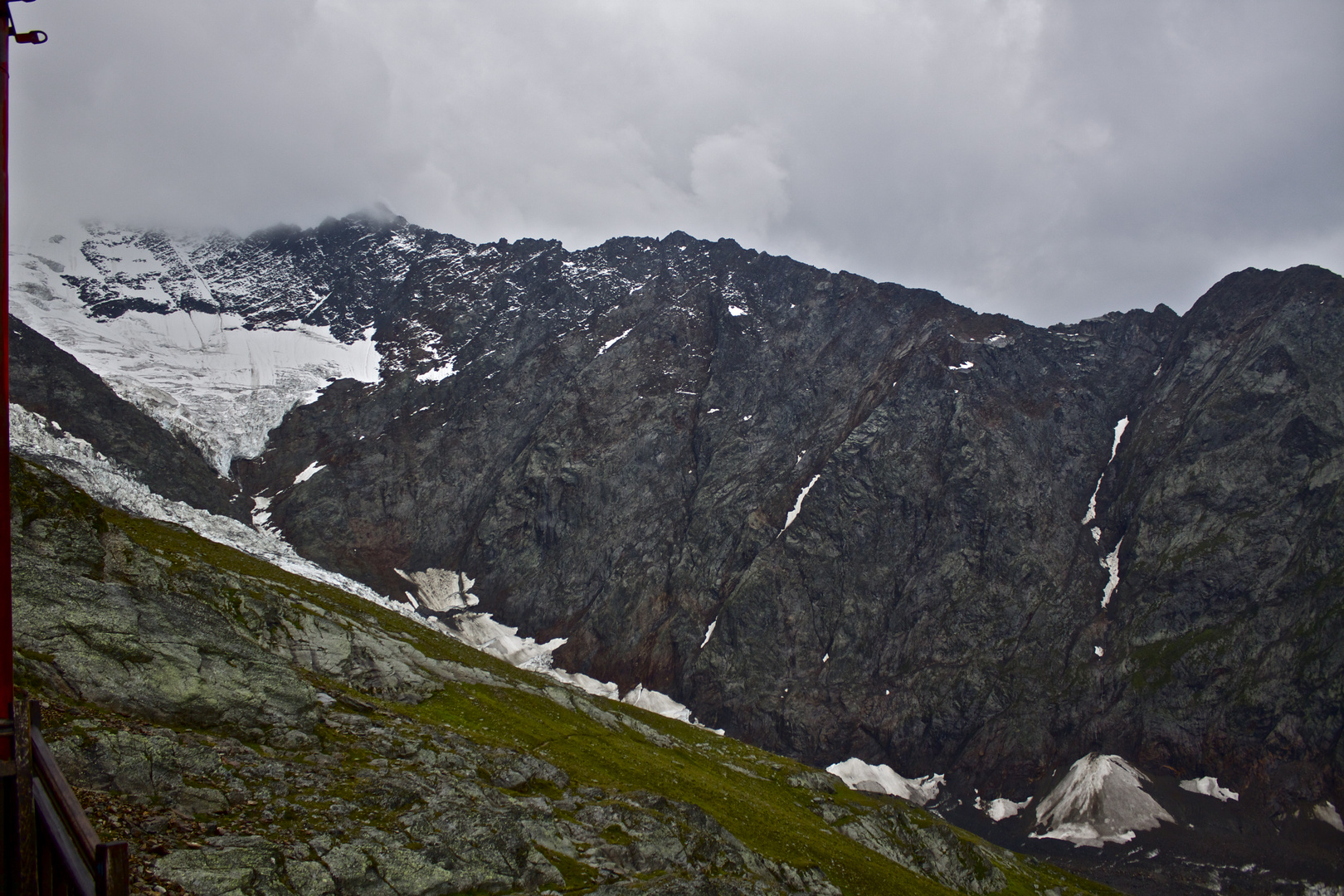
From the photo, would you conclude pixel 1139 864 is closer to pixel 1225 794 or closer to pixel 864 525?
pixel 1225 794

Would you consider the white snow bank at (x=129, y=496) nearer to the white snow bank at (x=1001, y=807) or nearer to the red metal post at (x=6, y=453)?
the white snow bank at (x=1001, y=807)

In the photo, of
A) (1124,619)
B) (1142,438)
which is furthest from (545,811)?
(1142,438)

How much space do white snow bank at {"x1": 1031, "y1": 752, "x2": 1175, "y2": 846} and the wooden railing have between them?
561ft

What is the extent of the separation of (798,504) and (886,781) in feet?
221

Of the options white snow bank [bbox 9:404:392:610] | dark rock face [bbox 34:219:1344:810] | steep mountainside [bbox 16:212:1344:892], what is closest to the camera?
white snow bank [bbox 9:404:392:610]

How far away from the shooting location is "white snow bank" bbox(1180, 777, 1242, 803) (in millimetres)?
144663

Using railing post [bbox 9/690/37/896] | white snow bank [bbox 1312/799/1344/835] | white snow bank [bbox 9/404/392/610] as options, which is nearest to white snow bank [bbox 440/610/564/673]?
white snow bank [bbox 9/404/392/610]

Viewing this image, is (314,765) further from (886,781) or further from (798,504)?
(798,504)

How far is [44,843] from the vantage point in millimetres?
5625

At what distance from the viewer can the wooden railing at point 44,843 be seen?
539cm

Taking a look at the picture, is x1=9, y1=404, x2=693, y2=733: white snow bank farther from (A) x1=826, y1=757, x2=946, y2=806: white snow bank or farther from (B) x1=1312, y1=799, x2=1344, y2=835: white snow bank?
(B) x1=1312, y1=799, x2=1344, y2=835: white snow bank

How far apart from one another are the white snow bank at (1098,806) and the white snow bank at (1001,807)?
326 cm

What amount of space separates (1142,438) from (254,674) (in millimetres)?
220078

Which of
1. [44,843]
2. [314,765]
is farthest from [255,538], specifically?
[44,843]
